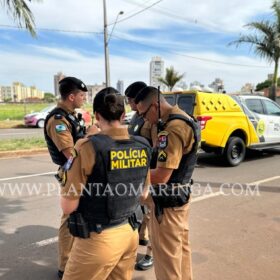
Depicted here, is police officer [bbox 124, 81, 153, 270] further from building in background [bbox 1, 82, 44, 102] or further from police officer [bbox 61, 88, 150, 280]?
building in background [bbox 1, 82, 44, 102]

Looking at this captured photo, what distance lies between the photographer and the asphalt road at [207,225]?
3.18m

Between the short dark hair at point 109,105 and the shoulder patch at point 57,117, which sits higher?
the short dark hair at point 109,105

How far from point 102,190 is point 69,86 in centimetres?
Answer: 138

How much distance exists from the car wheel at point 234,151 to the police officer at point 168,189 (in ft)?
18.1

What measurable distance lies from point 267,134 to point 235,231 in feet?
17.5

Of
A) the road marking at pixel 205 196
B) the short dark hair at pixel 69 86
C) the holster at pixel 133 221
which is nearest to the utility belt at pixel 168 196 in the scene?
the holster at pixel 133 221

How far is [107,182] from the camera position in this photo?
1781 mm

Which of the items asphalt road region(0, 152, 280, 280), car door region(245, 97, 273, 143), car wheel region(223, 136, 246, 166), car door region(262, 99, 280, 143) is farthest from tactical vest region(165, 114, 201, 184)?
car door region(262, 99, 280, 143)

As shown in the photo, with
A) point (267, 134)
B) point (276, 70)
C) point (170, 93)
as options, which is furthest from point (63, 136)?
point (276, 70)

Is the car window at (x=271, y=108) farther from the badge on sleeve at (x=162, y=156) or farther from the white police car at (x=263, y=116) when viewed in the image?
the badge on sleeve at (x=162, y=156)

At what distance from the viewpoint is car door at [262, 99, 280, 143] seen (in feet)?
28.8

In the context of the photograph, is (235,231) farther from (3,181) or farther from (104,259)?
(3,181)

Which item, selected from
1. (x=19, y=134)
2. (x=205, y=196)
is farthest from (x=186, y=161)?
(x=19, y=134)

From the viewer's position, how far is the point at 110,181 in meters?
1.78
